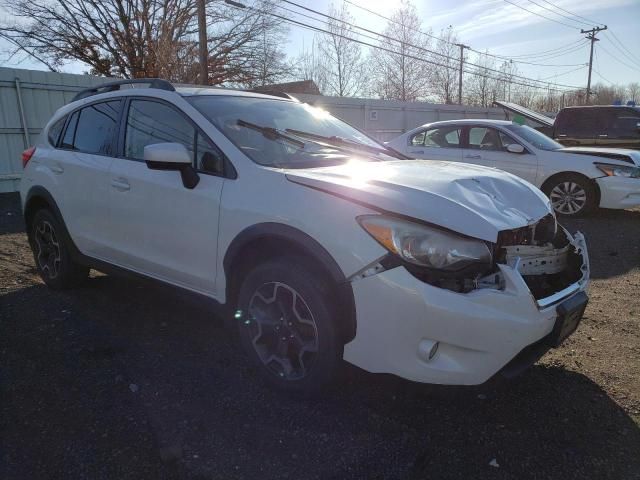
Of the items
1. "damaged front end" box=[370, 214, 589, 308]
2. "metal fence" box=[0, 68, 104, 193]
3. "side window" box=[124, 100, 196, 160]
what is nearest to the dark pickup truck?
"damaged front end" box=[370, 214, 589, 308]

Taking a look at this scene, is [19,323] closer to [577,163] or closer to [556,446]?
[556,446]

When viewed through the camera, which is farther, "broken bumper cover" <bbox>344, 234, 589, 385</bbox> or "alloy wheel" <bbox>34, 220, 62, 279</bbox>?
"alloy wheel" <bbox>34, 220, 62, 279</bbox>

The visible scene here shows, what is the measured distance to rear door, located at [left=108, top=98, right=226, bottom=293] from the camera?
9.65 ft

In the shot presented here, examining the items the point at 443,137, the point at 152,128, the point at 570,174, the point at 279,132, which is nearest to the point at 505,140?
the point at 443,137

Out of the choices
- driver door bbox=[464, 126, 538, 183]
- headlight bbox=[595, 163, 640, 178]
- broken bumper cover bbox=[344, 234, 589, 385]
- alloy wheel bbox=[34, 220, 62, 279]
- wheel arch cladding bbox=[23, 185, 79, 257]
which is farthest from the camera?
driver door bbox=[464, 126, 538, 183]

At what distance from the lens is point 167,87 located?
345cm

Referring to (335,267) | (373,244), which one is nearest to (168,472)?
(335,267)

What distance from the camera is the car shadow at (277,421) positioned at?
2197 millimetres

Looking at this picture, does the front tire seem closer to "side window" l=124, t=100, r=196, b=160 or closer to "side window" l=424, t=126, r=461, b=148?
"side window" l=124, t=100, r=196, b=160

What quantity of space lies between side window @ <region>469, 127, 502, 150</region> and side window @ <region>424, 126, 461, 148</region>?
239mm

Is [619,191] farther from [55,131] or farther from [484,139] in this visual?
[55,131]

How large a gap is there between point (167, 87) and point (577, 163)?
264 inches

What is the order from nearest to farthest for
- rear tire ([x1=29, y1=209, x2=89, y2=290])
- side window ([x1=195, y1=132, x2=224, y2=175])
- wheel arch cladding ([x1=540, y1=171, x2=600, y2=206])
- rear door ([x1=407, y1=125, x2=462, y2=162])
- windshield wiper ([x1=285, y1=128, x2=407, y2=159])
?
1. side window ([x1=195, y1=132, x2=224, y2=175])
2. windshield wiper ([x1=285, y1=128, x2=407, y2=159])
3. rear tire ([x1=29, y1=209, x2=89, y2=290])
4. wheel arch cladding ([x1=540, y1=171, x2=600, y2=206])
5. rear door ([x1=407, y1=125, x2=462, y2=162])

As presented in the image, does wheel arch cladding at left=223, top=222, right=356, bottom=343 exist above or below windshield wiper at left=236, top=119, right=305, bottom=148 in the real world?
below
